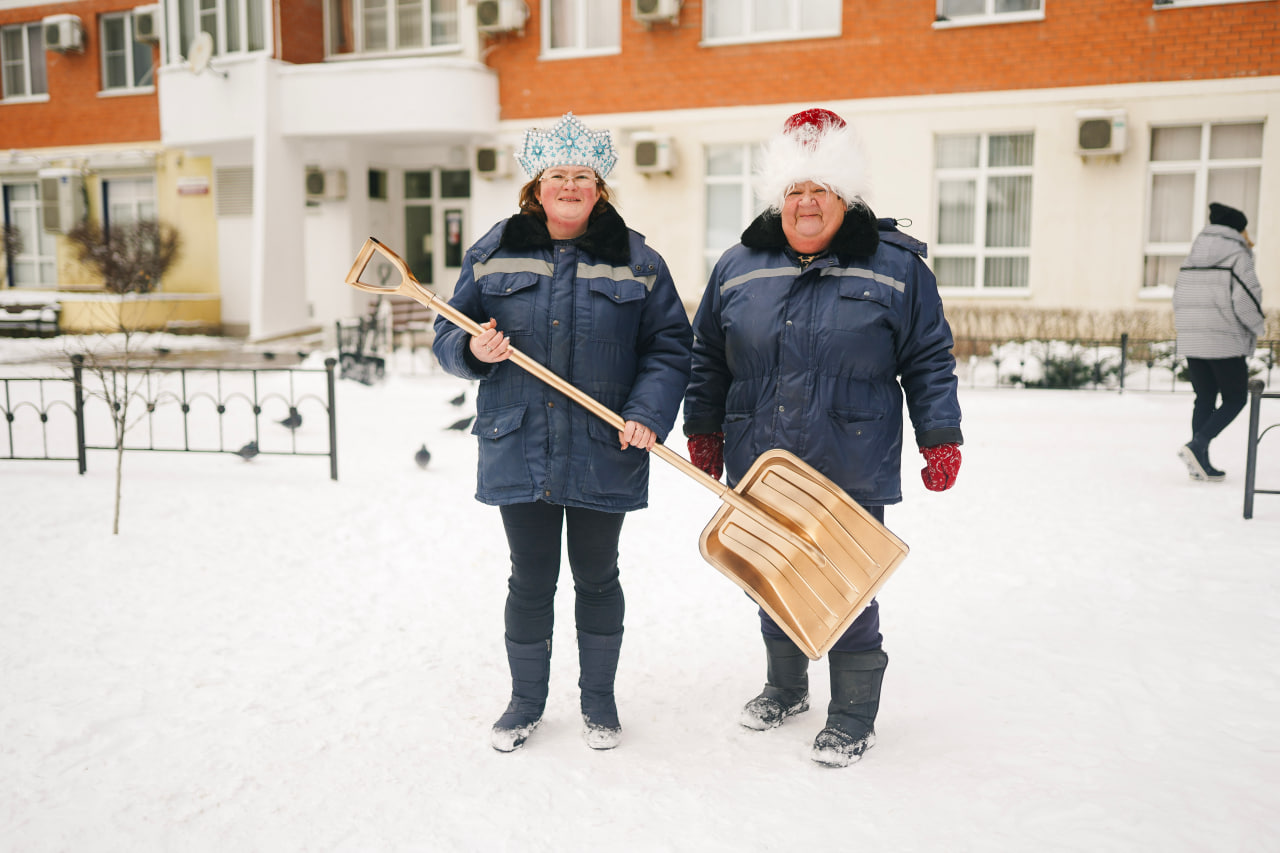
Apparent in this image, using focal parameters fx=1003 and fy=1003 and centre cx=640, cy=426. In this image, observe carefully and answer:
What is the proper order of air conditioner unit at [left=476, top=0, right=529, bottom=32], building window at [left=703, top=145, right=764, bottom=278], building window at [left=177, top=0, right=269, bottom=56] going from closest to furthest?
building window at [left=703, top=145, right=764, bottom=278] → air conditioner unit at [left=476, top=0, right=529, bottom=32] → building window at [left=177, top=0, right=269, bottom=56]

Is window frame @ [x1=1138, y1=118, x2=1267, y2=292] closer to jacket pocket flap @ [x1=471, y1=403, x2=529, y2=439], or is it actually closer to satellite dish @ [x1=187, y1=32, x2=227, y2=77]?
jacket pocket flap @ [x1=471, y1=403, x2=529, y2=439]

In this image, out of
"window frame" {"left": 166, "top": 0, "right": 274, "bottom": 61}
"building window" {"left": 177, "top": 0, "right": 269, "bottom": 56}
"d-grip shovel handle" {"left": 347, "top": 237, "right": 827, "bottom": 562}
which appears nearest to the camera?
"d-grip shovel handle" {"left": 347, "top": 237, "right": 827, "bottom": 562}

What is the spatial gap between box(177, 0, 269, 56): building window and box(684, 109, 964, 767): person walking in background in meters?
16.4

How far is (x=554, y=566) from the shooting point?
3.21 m

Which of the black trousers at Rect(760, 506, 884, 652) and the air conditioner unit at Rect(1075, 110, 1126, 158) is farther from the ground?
the air conditioner unit at Rect(1075, 110, 1126, 158)

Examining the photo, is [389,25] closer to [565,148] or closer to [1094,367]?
[1094,367]

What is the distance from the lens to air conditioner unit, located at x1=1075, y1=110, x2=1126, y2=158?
1298cm

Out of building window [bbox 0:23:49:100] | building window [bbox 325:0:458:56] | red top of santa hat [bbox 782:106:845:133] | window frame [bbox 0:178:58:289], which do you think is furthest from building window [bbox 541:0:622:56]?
red top of santa hat [bbox 782:106:845:133]

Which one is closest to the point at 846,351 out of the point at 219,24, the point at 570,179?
the point at 570,179

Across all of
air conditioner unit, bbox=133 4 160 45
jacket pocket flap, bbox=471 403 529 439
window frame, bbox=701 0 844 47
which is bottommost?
jacket pocket flap, bbox=471 403 529 439

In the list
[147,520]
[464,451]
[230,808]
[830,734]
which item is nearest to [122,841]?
[230,808]

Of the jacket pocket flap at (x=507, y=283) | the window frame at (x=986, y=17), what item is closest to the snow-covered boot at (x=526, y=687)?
the jacket pocket flap at (x=507, y=283)

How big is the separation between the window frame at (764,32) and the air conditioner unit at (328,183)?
6.82 m

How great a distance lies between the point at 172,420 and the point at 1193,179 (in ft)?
42.3
